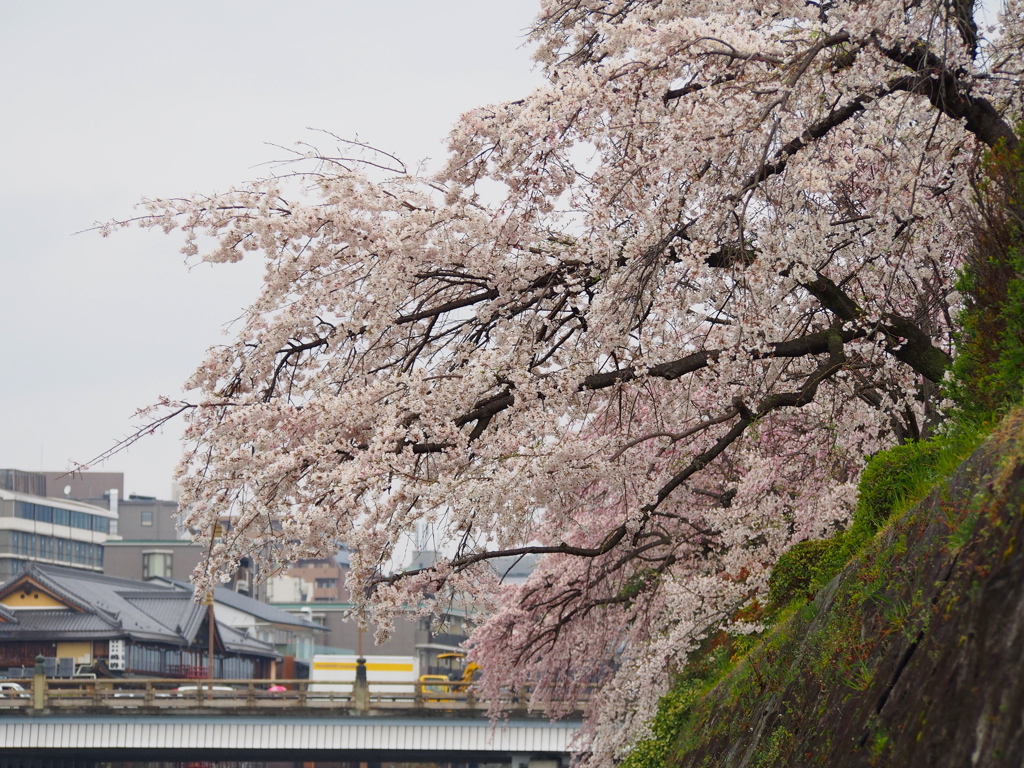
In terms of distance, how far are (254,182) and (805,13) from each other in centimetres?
482

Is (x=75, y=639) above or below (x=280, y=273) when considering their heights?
below

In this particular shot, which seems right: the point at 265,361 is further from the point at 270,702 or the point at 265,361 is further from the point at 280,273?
the point at 270,702

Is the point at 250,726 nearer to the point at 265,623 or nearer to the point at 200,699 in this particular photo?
the point at 200,699

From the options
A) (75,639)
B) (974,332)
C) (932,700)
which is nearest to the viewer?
(932,700)

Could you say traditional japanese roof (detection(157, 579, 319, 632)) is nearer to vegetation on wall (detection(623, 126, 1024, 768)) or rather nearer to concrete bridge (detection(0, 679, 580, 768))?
concrete bridge (detection(0, 679, 580, 768))

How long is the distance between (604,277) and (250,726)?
105 feet

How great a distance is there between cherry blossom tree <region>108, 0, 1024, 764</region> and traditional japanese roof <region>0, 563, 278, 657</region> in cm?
4113

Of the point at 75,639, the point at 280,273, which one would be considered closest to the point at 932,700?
the point at 280,273

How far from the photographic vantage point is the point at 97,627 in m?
50.9

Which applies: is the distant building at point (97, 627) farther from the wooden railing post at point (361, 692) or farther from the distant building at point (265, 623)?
the wooden railing post at point (361, 692)

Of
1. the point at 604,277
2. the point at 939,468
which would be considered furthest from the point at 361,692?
the point at 939,468

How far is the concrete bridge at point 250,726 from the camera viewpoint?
3656 cm

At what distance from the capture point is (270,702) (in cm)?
3725

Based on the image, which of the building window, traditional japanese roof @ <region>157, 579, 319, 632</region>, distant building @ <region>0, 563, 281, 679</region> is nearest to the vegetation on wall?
distant building @ <region>0, 563, 281, 679</region>
